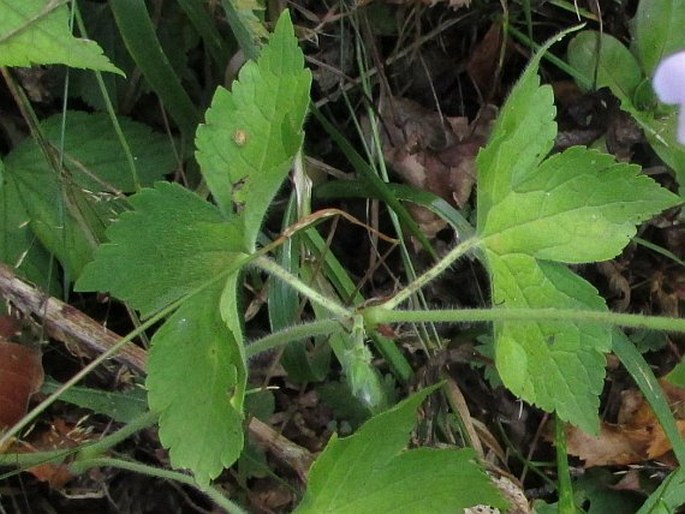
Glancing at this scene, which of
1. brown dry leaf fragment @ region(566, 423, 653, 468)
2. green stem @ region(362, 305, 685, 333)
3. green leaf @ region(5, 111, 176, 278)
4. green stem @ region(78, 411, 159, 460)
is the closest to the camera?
green stem @ region(362, 305, 685, 333)

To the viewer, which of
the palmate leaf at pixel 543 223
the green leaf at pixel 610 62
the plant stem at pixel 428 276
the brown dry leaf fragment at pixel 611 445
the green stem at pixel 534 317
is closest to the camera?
the green stem at pixel 534 317

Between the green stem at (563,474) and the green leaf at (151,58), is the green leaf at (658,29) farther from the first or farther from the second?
the green leaf at (151,58)

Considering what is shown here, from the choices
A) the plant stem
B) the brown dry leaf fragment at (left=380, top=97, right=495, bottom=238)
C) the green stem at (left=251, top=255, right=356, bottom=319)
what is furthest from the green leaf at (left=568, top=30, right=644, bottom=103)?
the green stem at (left=251, top=255, right=356, bottom=319)

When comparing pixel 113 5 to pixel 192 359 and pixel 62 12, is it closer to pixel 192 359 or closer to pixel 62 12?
pixel 62 12

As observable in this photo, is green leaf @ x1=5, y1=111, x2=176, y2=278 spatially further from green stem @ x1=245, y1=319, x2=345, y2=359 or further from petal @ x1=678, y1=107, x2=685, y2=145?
petal @ x1=678, y1=107, x2=685, y2=145

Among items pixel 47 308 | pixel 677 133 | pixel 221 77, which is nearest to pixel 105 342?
pixel 47 308

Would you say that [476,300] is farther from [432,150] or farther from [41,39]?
[41,39]

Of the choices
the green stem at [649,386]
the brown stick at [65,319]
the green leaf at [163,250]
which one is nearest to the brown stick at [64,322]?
the brown stick at [65,319]

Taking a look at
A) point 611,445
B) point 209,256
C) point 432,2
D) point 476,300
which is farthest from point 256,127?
point 611,445
